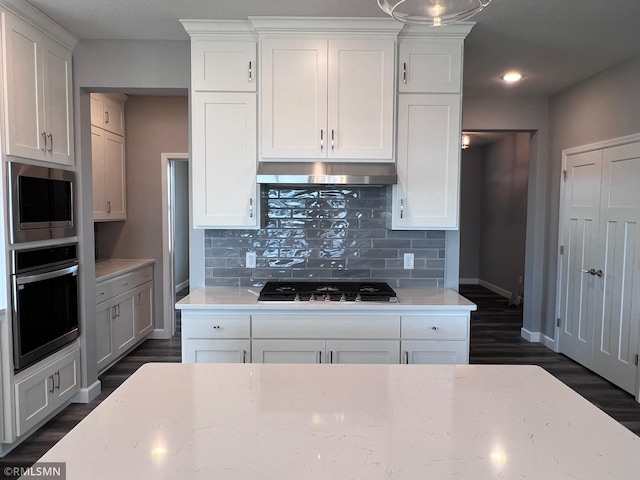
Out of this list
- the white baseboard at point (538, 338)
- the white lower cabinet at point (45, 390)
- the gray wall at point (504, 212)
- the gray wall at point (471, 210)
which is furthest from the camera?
the gray wall at point (471, 210)

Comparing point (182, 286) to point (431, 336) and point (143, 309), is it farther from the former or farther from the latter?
point (431, 336)

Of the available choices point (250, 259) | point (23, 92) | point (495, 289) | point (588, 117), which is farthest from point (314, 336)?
point (495, 289)

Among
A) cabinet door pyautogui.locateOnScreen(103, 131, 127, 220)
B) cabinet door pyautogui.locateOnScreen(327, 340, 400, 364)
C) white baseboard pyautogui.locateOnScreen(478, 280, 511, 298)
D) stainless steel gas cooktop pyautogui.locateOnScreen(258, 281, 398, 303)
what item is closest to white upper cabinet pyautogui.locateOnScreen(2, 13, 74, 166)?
cabinet door pyautogui.locateOnScreen(103, 131, 127, 220)

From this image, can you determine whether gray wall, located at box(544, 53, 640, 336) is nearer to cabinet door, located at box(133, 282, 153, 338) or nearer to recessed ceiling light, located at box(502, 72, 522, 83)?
recessed ceiling light, located at box(502, 72, 522, 83)

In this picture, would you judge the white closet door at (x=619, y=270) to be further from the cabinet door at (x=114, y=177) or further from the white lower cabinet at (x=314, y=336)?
the cabinet door at (x=114, y=177)

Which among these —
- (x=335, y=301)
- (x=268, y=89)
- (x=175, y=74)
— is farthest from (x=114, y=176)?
(x=335, y=301)

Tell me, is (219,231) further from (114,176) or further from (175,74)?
(114,176)

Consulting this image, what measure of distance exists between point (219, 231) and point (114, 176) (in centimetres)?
192

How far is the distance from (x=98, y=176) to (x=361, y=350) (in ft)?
9.87

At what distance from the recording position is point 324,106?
2.70m

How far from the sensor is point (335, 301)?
Result: 2602 mm

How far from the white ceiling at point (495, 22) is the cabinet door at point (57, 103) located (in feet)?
0.70

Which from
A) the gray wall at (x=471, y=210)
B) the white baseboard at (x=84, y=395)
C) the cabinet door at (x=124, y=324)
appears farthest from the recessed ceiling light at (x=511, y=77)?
the gray wall at (x=471, y=210)

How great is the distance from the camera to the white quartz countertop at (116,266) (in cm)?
367
